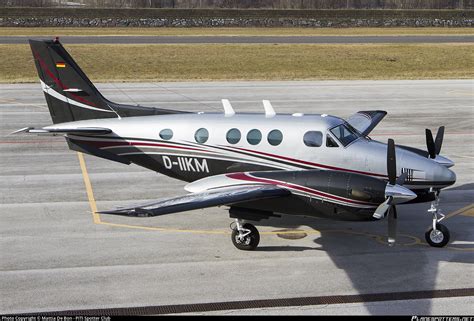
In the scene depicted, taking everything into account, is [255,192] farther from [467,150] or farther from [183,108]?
[183,108]

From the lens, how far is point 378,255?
56.4ft

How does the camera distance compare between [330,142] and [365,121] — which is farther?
[365,121]

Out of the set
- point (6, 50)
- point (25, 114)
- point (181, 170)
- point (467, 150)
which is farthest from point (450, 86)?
point (6, 50)

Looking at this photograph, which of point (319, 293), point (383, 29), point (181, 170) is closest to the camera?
point (319, 293)

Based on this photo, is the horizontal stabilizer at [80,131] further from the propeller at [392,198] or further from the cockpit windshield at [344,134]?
the propeller at [392,198]

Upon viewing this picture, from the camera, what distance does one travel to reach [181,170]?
1988 centimetres

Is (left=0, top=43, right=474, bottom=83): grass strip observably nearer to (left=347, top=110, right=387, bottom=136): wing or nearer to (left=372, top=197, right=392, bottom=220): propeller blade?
(left=347, top=110, right=387, bottom=136): wing

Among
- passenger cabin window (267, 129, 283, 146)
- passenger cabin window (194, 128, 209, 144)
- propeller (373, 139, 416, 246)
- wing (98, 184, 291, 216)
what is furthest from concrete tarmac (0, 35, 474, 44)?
propeller (373, 139, 416, 246)

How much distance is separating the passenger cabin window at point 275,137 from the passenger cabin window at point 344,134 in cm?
156

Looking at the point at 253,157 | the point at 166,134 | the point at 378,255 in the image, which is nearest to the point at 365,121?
the point at 253,157

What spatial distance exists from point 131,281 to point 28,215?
21.5 feet

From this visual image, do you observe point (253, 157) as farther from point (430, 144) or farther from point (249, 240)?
point (430, 144)

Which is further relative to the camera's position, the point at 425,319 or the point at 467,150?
the point at 467,150

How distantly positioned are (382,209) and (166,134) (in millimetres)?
7360
